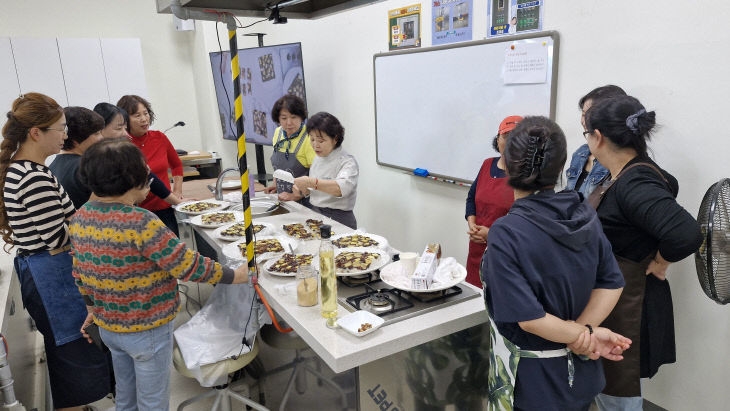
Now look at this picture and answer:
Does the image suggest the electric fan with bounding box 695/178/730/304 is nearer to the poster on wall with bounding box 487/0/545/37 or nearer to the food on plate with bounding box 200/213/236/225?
the poster on wall with bounding box 487/0/545/37

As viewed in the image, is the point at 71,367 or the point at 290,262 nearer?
the point at 290,262

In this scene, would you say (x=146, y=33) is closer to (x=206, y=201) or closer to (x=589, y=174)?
(x=206, y=201)

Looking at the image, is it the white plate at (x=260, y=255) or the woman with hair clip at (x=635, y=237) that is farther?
the white plate at (x=260, y=255)

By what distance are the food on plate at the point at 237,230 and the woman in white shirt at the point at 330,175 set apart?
0.33 metres

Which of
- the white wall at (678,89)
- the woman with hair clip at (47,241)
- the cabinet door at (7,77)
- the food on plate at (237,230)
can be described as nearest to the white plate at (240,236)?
the food on plate at (237,230)

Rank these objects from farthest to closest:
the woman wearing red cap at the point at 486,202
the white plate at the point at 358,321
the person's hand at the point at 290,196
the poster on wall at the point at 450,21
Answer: the person's hand at the point at 290,196 < the poster on wall at the point at 450,21 < the woman wearing red cap at the point at 486,202 < the white plate at the point at 358,321

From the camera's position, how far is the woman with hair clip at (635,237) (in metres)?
1.31

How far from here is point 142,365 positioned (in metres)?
1.64

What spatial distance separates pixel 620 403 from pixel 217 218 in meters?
1.98

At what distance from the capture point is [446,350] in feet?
5.04

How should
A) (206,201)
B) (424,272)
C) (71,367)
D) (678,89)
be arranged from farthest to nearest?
(206,201) → (71,367) → (678,89) → (424,272)

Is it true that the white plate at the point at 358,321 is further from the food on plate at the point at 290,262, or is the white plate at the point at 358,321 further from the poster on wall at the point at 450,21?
the poster on wall at the point at 450,21

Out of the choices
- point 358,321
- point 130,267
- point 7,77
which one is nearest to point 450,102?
point 358,321

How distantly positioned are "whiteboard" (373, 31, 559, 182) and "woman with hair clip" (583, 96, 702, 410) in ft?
3.10
